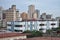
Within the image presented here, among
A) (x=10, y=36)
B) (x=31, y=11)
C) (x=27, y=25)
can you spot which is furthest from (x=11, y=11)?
(x=10, y=36)

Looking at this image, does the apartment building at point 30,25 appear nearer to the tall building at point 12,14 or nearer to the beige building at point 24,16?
the tall building at point 12,14

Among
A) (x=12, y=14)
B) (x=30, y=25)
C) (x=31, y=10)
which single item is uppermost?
(x=31, y=10)

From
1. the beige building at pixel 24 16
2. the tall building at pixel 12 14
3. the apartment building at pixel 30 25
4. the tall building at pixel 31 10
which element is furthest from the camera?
the beige building at pixel 24 16

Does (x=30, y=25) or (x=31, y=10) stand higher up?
(x=31, y=10)

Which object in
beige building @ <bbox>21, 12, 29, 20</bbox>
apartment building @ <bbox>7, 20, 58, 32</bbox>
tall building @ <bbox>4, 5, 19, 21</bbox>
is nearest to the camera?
apartment building @ <bbox>7, 20, 58, 32</bbox>

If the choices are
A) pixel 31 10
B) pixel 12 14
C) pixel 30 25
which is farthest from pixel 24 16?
pixel 30 25

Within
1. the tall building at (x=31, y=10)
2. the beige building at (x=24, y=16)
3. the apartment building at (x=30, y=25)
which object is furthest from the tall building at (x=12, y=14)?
the apartment building at (x=30, y=25)

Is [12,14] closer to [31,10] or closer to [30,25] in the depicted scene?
[31,10]

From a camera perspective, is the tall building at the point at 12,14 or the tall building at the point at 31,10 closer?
the tall building at the point at 12,14

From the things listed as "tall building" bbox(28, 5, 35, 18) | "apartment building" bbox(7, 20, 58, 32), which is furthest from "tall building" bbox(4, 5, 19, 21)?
"apartment building" bbox(7, 20, 58, 32)

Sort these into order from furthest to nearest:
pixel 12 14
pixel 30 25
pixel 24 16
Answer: pixel 24 16 → pixel 12 14 → pixel 30 25

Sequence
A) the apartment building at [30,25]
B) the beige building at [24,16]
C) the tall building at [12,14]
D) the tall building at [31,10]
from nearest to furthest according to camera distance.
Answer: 1. the apartment building at [30,25]
2. the tall building at [12,14]
3. the tall building at [31,10]
4. the beige building at [24,16]

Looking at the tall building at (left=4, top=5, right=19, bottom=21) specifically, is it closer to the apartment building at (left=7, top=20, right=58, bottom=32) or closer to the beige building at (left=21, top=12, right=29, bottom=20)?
the beige building at (left=21, top=12, right=29, bottom=20)

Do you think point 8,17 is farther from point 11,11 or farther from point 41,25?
point 41,25
